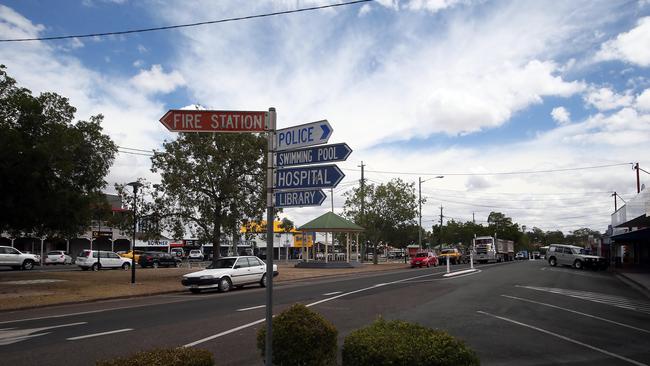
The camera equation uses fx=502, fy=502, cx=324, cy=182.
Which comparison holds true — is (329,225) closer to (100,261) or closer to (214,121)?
(100,261)

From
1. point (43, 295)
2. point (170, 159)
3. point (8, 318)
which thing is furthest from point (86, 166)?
point (8, 318)

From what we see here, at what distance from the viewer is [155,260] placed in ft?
149

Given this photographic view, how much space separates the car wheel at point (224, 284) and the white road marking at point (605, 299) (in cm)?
1253

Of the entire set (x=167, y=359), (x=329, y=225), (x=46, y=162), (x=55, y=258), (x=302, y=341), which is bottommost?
(x=55, y=258)

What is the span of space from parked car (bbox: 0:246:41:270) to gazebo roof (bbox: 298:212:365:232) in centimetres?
2088

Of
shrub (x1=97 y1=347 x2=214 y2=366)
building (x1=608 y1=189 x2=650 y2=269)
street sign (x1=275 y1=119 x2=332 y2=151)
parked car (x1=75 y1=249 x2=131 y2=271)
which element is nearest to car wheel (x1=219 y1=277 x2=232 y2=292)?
building (x1=608 y1=189 x2=650 y2=269)

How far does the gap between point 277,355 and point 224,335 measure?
196 inches

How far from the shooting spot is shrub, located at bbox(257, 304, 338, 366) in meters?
5.21

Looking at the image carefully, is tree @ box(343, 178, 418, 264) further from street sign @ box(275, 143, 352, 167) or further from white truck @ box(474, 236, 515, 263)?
street sign @ box(275, 143, 352, 167)

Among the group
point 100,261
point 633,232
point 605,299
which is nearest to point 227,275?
point 605,299

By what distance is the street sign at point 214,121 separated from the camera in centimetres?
506

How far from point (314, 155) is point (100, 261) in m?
37.2

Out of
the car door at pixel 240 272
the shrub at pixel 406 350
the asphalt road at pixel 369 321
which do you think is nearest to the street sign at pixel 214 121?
the shrub at pixel 406 350

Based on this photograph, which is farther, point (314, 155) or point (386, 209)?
point (386, 209)
